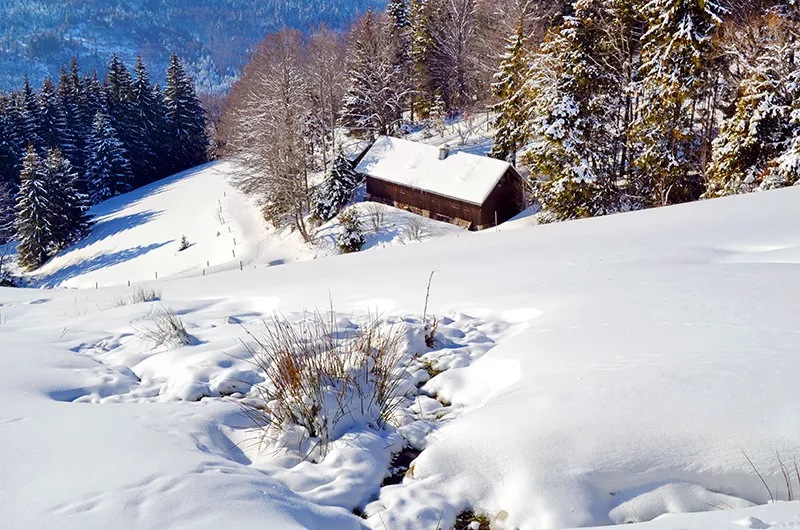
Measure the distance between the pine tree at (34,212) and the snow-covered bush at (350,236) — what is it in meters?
25.9

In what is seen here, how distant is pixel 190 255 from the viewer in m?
32.7

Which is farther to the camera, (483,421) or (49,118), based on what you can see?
(49,118)

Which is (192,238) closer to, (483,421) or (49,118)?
(49,118)

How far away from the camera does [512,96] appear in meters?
29.4

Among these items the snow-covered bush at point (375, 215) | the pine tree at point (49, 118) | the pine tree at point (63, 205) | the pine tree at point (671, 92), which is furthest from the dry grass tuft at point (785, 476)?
the pine tree at point (49, 118)

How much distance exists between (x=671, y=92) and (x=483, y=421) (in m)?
21.9

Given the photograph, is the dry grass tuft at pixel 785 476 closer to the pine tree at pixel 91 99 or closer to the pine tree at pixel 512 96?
the pine tree at pixel 512 96

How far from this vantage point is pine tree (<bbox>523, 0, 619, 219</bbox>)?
74.6ft

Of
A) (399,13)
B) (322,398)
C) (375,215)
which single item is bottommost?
(322,398)

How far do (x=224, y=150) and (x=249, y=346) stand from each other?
1947 inches

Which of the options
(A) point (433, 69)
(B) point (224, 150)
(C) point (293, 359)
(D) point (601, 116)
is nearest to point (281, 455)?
(C) point (293, 359)

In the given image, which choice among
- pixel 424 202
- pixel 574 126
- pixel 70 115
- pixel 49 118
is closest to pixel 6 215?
pixel 49 118

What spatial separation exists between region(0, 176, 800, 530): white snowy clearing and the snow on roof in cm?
2446

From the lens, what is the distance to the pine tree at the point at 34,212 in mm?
39438
